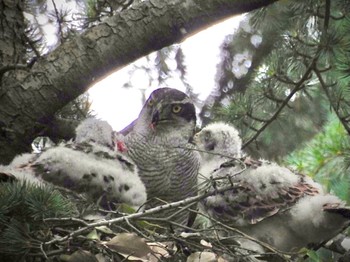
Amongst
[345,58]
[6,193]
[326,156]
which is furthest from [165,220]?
[326,156]

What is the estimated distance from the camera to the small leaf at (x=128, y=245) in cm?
212

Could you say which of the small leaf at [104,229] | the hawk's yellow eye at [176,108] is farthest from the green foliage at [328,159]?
the small leaf at [104,229]

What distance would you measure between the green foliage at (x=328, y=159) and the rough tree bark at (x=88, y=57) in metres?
0.96

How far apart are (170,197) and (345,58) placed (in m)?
1.15

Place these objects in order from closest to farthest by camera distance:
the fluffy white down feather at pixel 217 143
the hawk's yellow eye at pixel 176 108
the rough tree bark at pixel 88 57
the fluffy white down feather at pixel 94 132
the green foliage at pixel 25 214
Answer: the green foliage at pixel 25 214, the rough tree bark at pixel 88 57, the fluffy white down feather at pixel 94 132, the fluffy white down feather at pixel 217 143, the hawk's yellow eye at pixel 176 108

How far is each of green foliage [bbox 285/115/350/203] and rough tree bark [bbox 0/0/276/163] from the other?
3.15 feet

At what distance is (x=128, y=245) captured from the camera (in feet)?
6.95

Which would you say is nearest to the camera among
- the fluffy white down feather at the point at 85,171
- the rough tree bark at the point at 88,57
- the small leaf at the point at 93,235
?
the small leaf at the point at 93,235

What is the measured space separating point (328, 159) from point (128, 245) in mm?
2391

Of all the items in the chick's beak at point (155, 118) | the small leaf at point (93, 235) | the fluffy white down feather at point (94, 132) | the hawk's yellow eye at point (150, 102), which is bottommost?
the small leaf at point (93, 235)

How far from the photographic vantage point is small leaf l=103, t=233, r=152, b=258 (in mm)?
2119

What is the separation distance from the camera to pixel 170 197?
143 inches

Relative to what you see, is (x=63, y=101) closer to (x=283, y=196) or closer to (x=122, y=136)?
(x=122, y=136)

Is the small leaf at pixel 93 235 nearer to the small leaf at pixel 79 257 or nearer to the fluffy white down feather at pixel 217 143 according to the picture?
the small leaf at pixel 79 257
